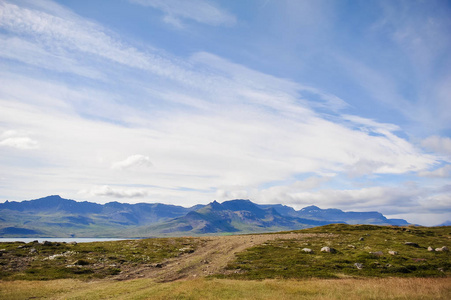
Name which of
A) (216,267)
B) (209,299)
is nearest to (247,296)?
(209,299)

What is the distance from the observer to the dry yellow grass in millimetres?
28750

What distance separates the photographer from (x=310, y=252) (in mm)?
54188

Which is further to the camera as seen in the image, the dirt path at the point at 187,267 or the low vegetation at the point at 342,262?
the dirt path at the point at 187,267

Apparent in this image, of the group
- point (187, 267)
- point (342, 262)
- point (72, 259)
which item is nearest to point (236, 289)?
point (187, 267)

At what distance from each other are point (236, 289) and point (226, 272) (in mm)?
9456

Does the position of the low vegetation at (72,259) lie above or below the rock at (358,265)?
below

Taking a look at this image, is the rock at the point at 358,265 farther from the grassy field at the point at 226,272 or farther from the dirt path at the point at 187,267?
the dirt path at the point at 187,267

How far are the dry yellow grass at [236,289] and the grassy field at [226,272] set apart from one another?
0.32 ft

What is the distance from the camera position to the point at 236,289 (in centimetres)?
3200

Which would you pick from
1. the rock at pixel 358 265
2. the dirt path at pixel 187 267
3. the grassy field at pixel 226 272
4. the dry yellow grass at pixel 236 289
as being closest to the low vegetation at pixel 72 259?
the grassy field at pixel 226 272

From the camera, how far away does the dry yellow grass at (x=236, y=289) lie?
28750mm

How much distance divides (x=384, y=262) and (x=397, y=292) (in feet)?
59.9

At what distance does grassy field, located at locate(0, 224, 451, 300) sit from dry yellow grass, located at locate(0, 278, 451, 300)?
0.10 metres

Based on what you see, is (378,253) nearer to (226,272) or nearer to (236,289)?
(226,272)
